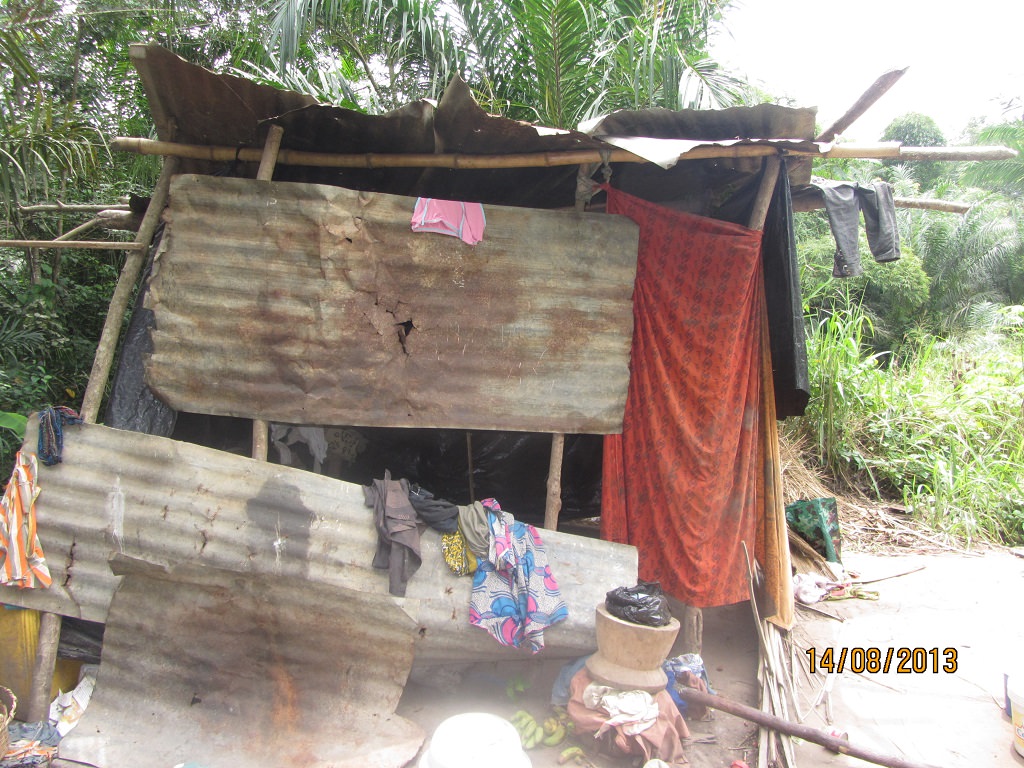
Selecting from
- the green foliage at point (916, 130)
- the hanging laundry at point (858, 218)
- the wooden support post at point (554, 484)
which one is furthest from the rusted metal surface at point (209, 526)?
the green foliage at point (916, 130)

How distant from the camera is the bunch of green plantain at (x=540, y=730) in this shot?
3121 millimetres

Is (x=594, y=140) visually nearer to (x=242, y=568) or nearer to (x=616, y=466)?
(x=616, y=466)

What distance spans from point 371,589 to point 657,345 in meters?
2.17

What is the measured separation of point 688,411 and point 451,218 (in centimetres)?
182

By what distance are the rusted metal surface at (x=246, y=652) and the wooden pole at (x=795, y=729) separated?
1606 millimetres

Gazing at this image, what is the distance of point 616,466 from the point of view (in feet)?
12.7

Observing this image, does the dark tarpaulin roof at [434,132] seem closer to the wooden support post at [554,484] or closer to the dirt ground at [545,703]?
the wooden support post at [554,484]

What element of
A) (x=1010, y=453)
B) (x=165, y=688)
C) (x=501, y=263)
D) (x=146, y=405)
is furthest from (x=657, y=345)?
(x=1010, y=453)

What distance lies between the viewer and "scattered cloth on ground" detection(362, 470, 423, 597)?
10.6 ft

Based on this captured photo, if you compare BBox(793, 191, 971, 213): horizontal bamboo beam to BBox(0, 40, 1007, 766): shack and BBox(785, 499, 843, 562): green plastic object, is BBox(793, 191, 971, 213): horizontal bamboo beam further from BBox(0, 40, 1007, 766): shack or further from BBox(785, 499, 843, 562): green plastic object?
BBox(785, 499, 843, 562): green plastic object

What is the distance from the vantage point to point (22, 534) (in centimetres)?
318

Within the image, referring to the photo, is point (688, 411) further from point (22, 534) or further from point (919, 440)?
point (919, 440)

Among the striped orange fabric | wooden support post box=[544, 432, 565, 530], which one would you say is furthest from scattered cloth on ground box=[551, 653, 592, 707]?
the striped orange fabric
